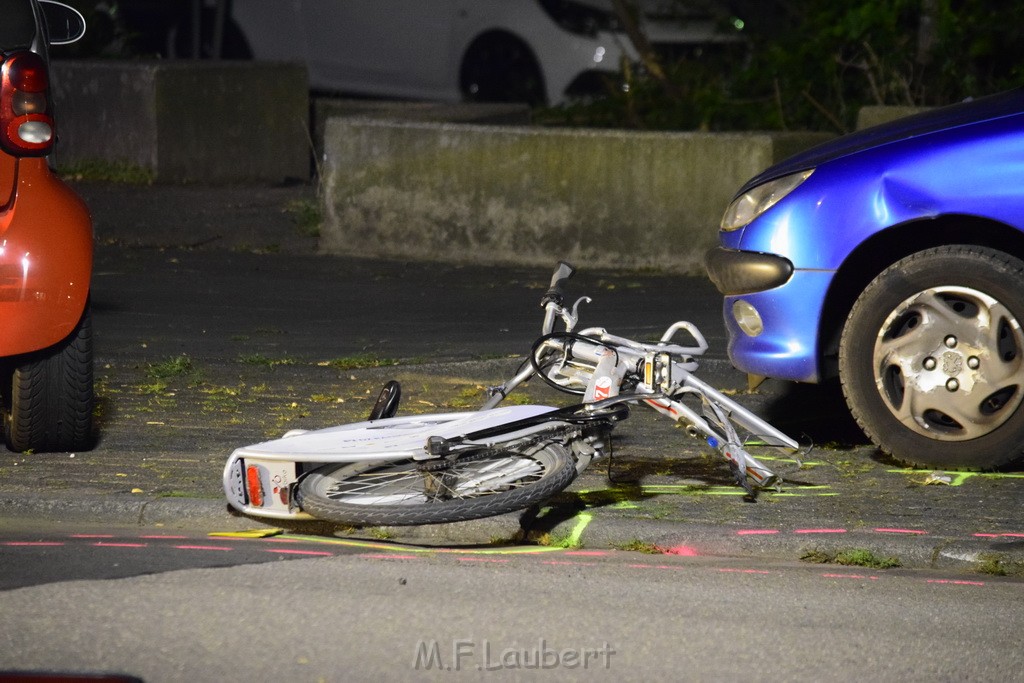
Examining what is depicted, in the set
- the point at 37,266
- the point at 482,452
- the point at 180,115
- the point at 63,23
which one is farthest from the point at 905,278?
the point at 180,115

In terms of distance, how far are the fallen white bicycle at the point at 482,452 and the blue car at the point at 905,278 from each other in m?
0.79

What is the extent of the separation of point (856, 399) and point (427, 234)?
5.01 metres

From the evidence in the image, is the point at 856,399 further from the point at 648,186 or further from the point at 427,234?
the point at 427,234

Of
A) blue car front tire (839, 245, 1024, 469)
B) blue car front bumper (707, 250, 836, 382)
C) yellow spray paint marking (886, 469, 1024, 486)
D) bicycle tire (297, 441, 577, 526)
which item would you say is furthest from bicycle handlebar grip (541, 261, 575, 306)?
yellow spray paint marking (886, 469, 1024, 486)

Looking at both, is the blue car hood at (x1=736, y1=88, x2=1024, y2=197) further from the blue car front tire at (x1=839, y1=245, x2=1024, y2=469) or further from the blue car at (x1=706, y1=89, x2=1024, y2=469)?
the blue car front tire at (x1=839, y1=245, x2=1024, y2=469)

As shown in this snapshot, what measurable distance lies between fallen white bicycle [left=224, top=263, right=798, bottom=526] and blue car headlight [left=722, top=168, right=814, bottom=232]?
101 centimetres

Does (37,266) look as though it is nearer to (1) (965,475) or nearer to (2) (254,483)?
(2) (254,483)

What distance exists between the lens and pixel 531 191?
33.5 feet

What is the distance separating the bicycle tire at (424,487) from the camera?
484cm

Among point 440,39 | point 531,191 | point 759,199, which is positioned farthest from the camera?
point 440,39

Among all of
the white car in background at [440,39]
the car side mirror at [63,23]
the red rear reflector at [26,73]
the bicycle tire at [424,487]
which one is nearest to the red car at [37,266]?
the red rear reflector at [26,73]

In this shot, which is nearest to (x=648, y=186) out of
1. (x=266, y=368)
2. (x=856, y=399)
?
(x=266, y=368)

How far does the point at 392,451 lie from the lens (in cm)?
500

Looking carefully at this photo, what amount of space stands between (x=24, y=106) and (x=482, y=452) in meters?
2.04
